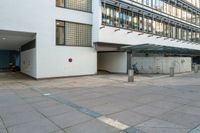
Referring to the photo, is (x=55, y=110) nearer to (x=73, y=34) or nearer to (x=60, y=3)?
(x=73, y=34)

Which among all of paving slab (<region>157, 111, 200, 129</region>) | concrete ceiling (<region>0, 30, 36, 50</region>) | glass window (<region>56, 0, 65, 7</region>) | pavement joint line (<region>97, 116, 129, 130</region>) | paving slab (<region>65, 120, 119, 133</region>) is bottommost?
paving slab (<region>65, 120, 119, 133</region>)

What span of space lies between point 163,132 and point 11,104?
216 inches

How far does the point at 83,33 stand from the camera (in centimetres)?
1705

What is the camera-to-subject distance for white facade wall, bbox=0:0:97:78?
1340 centimetres

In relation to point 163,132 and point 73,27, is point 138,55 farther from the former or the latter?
point 163,132

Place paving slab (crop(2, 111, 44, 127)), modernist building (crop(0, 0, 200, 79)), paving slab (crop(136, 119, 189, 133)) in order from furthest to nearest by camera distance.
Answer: modernist building (crop(0, 0, 200, 79)) < paving slab (crop(2, 111, 44, 127)) < paving slab (crop(136, 119, 189, 133))

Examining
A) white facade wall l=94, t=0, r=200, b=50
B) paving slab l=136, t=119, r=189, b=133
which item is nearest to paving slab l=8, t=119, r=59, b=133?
paving slab l=136, t=119, r=189, b=133

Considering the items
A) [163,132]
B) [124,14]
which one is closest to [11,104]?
A: [163,132]

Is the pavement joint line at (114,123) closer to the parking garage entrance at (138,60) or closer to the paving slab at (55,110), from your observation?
the paving slab at (55,110)

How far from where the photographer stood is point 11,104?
7.09 meters

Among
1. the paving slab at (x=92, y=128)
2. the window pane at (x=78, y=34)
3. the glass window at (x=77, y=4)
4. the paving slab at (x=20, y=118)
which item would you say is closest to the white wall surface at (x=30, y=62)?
the window pane at (x=78, y=34)

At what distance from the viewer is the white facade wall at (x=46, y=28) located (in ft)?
44.0

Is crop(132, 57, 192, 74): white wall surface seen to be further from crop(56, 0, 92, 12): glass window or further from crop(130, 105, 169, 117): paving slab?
crop(130, 105, 169, 117): paving slab

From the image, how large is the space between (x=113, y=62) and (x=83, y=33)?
224 inches
